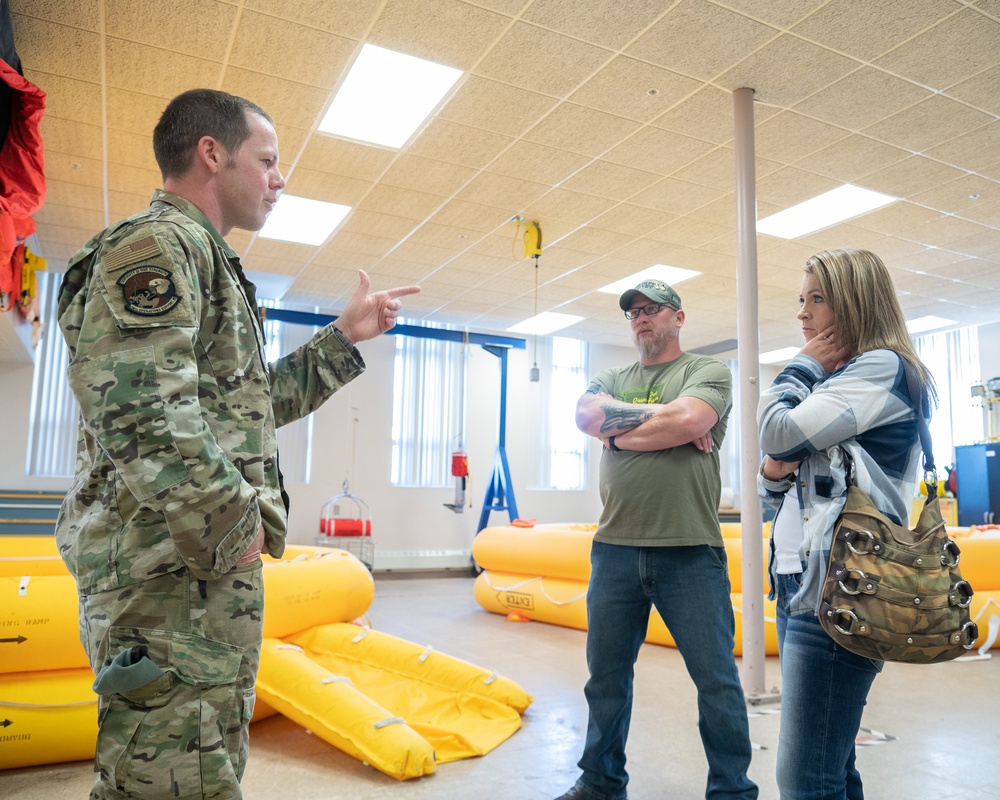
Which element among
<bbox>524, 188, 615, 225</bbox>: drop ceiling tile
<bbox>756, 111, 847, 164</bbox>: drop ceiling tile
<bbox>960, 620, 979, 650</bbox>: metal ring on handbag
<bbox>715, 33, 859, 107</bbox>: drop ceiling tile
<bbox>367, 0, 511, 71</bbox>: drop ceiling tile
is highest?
<bbox>715, 33, 859, 107</bbox>: drop ceiling tile

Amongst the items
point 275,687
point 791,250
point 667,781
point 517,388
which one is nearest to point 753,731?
point 667,781

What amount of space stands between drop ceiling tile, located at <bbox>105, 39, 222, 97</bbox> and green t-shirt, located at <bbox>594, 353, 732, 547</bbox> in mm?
3135

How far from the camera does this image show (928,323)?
9.53 metres

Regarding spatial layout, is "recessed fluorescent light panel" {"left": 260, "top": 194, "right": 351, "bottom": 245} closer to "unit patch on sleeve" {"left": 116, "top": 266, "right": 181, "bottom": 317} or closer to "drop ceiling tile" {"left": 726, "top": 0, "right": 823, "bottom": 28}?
"drop ceiling tile" {"left": 726, "top": 0, "right": 823, "bottom": 28}

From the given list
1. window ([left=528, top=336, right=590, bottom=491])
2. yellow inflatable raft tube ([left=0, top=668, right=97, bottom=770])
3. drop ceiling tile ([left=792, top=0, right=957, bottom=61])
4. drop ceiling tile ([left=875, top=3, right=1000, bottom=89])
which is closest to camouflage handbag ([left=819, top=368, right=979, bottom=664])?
yellow inflatable raft tube ([left=0, top=668, right=97, bottom=770])

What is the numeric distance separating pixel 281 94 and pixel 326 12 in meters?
0.84

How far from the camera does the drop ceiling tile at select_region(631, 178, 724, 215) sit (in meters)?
5.42

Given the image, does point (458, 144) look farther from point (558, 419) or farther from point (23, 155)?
point (558, 419)

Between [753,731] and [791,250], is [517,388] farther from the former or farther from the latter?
[753,731]

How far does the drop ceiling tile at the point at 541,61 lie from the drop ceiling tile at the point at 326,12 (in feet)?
2.20

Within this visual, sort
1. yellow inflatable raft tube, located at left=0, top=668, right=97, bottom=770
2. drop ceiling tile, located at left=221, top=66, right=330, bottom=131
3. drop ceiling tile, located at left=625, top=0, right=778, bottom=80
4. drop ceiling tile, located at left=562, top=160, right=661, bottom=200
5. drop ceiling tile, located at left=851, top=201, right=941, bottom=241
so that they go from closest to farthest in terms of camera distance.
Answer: yellow inflatable raft tube, located at left=0, top=668, right=97, bottom=770 → drop ceiling tile, located at left=625, top=0, right=778, bottom=80 → drop ceiling tile, located at left=221, top=66, right=330, bottom=131 → drop ceiling tile, located at left=562, top=160, right=661, bottom=200 → drop ceiling tile, located at left=851, top=201, right=941, bottom=241

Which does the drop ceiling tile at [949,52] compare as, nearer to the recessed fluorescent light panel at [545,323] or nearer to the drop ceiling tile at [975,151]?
the drop ceiling tile at [975,151]

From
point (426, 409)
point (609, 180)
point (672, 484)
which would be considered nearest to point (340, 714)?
point (672, 484)

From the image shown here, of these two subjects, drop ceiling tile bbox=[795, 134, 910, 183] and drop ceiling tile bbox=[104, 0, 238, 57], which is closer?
drop ceiling tile bbox=[104, 0, 238, 57]
